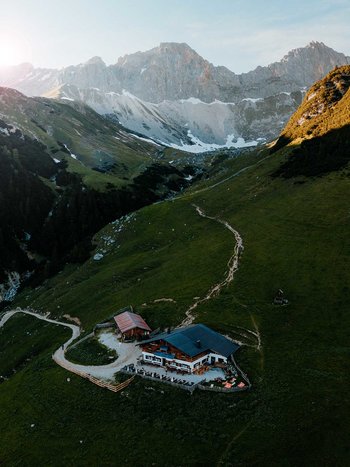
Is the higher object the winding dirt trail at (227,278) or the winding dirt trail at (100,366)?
the winding dirt trail at (227,278)

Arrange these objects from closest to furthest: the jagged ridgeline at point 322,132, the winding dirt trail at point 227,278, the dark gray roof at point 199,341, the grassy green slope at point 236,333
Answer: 1. the grassy green slope at point 236,333
2. the dark gray roof at point 199,341
3. the winding dirt trail at point 227,278
4. the jagged ridgeline at point 322,132

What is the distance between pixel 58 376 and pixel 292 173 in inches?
3614

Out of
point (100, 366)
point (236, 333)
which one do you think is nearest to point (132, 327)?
point (100, 366)

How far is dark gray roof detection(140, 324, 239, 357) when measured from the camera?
56.8 m

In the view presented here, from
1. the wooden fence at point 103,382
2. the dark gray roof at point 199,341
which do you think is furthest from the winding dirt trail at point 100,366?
the dark gray roof at point 199,341

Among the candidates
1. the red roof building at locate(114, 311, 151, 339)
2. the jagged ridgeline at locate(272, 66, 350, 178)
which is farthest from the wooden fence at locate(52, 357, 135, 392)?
the jagged ridgeline at locate(272, 66, 350, 178)

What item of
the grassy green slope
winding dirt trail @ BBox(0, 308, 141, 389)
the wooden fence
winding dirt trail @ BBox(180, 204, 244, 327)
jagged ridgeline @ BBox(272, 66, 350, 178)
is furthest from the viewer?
jagged ridgeline @ BBox(272, 66, 350, 178)

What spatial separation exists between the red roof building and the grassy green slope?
12.4ft

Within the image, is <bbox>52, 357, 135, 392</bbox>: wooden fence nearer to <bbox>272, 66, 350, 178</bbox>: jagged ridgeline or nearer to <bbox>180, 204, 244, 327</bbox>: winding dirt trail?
<bbox>180, 204, 244, 327</bbox>: winding dirt trail

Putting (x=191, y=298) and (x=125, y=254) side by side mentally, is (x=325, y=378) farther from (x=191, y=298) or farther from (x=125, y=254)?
(x=125, y=254)

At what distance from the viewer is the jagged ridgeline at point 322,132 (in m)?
124

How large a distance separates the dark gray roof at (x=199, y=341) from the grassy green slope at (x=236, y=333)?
8.45ft

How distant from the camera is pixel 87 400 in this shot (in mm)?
54500

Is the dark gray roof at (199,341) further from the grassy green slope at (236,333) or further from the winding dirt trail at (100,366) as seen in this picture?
the winding dirt trail at (100,366)
